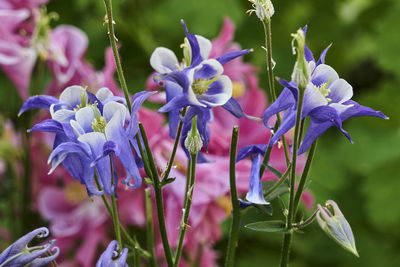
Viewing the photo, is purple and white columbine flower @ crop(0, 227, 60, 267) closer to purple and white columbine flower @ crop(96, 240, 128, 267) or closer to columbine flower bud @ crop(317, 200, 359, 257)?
purple and white columbine flower @ crop(96, 240, 128, 267)

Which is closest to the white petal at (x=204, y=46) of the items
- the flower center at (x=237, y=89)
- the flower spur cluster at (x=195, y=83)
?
the flower spur cluster at (x=195, y=83)

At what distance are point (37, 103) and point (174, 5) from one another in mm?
508

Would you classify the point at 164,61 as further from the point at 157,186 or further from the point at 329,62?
the point at 329,62

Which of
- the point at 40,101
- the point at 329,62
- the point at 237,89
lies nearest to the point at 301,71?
the point at 40,101

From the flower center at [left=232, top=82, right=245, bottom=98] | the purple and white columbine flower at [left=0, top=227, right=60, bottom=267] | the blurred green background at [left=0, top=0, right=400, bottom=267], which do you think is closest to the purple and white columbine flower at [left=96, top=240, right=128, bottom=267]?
the purple and white columbine flower at [left=0, top=227, right=60, bottom=267]

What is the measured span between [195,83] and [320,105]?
69 mm

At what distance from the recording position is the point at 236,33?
96cm

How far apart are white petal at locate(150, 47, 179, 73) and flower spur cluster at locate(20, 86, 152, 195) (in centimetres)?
4

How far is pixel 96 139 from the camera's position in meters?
0.31

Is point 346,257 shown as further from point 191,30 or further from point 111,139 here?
point 111,139

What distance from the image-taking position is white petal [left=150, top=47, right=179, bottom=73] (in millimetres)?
356

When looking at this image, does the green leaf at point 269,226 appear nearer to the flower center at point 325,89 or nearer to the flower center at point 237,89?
the flower center at point 325,89

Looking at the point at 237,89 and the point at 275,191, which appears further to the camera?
the point at 237,89

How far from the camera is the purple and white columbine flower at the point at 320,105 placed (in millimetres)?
306
